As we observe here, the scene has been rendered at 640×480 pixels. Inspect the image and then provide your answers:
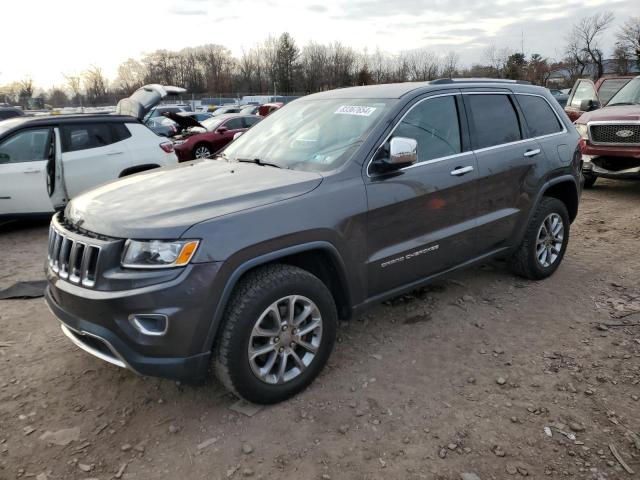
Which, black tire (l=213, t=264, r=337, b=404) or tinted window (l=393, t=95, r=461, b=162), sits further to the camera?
tinted window (l=393, t=95, r=461, b=162)

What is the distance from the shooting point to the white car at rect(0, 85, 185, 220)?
21.9 ft

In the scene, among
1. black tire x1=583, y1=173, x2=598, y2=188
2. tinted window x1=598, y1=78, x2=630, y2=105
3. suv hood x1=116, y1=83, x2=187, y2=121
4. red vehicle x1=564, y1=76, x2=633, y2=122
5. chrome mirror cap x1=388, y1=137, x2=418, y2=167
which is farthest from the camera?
tinted window x1=598, y1=78, x2=630, y2=105

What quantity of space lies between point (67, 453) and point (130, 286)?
3.28 feet

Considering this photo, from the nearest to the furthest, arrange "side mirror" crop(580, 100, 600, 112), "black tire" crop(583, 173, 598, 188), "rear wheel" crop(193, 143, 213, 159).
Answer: "black tire" crop(583, 173, 598, 188), "side mirror" crop(580, 100, 600, 112), "rear wheel" crop(193, 143, 213, 159)

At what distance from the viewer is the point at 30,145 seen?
683cm

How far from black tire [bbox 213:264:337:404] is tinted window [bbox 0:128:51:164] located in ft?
17.8

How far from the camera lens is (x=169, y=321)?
8.34 ft

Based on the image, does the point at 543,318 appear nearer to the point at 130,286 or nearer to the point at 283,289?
the point at 283,289

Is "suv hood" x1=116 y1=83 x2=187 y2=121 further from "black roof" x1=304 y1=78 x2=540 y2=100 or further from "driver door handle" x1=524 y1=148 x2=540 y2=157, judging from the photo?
"driver door handle" x1=524 y1=148 x2=540 y2=157

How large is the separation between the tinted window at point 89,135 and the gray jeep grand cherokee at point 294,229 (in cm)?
384

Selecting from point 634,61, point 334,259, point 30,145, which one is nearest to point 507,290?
point 334,259

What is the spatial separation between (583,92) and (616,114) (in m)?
3.71

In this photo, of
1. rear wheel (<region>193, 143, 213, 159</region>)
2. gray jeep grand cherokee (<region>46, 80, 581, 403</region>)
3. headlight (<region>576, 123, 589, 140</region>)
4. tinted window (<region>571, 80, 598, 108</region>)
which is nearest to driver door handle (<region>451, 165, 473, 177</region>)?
gray jeep grand cherokee (<region>46, 80, 581, 403</region>)

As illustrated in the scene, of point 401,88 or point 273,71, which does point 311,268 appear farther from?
point 273,71
